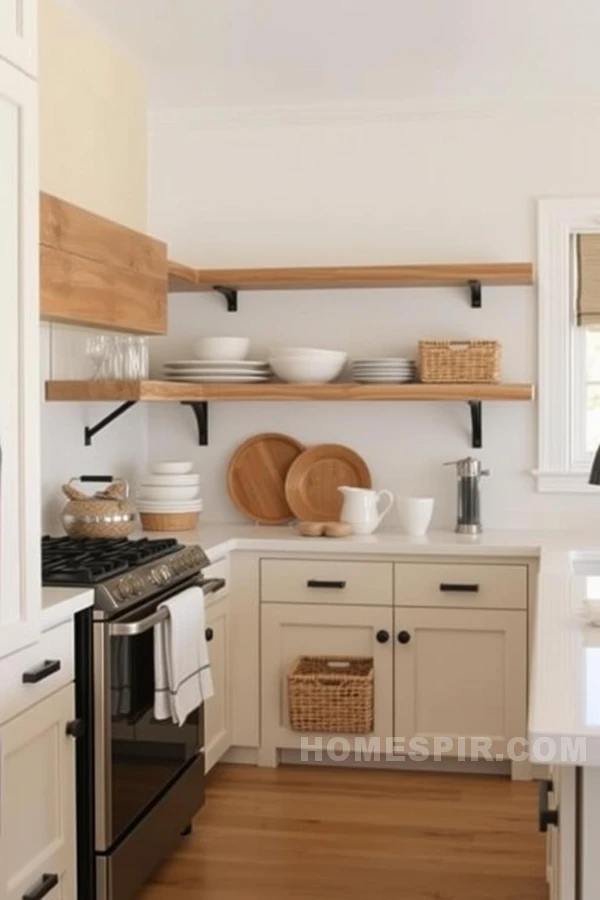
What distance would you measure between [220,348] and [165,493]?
601 mm

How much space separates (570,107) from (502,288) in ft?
2.40

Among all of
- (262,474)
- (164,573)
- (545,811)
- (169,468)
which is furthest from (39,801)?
(262,474)

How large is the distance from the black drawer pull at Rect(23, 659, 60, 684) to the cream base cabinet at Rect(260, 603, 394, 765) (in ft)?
5.78

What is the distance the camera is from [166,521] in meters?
4.73

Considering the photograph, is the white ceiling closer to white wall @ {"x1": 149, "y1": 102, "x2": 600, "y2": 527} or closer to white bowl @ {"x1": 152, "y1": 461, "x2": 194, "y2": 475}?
white wall @ {"x1": 149, "y1": 102, "x2": 600, "y2": 527}

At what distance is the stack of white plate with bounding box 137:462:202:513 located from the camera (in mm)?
4738

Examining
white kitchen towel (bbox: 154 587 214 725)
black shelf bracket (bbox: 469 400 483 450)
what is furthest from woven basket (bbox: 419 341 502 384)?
white kitchen towel (bbox: 154 587 214 725)

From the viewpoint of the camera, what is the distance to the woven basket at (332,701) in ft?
14.6

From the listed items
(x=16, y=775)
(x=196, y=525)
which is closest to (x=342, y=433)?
(x=196, y=525)

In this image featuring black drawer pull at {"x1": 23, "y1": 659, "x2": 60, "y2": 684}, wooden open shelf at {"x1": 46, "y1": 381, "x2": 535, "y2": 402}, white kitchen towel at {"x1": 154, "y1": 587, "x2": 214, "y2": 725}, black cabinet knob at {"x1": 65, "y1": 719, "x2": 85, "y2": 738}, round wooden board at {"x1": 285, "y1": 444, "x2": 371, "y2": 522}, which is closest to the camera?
black drawer pull at {"x1": 23, "y1": 659, "x2": 60, "y2": 684}

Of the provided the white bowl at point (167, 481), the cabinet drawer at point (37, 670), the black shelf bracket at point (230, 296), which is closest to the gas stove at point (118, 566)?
the cabinet drawer at point (37, 670)

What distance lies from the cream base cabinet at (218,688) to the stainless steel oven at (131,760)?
516 mm

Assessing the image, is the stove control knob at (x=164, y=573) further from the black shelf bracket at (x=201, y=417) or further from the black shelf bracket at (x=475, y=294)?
the black shelf bracket at (x=475, y=294)

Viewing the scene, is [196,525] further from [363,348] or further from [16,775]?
[16,775]
